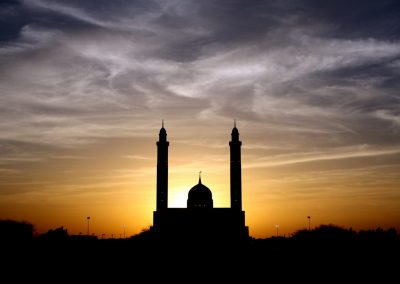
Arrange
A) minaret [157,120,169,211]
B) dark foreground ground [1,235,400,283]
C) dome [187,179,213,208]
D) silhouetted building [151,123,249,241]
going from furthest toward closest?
dome [187,179,213,208] → silhouetted building [151,123,249,241] → minaret [157,120,169,211] → dark foreground ground [1,235,400,283]

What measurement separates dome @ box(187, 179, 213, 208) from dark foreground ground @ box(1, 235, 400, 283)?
791 inches

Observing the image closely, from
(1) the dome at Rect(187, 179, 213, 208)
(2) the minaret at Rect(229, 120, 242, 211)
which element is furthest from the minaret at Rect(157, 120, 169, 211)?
(2) the minaret at Rect(229, 120, 242, 211)

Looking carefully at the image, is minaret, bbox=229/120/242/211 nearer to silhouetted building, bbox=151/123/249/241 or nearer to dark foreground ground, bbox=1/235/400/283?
silhouetted building, bbox=151/123/249/241

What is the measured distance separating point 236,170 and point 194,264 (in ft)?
119

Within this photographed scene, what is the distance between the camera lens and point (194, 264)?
229ft

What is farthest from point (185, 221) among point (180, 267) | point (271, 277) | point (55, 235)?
point (271, 277)

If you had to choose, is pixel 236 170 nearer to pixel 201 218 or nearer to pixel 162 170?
pixel 201 218

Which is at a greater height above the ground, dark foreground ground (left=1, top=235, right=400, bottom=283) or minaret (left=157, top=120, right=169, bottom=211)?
minaret (left=157, top=120, right=169, bottom=211)

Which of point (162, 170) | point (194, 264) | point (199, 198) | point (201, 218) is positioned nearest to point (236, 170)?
point (199, 198)

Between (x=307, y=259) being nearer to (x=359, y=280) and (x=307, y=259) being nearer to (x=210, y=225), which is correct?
(x=359, y=280)

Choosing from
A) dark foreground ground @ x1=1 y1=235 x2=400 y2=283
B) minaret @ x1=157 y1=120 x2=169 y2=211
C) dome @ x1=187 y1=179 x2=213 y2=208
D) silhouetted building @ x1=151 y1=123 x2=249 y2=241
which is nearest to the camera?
dark foreground ground @ x1=1 y1=235 x2=400 y2=283

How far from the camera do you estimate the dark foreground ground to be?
59938 millimetres

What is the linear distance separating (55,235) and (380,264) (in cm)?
6281

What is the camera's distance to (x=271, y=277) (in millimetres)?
60438
